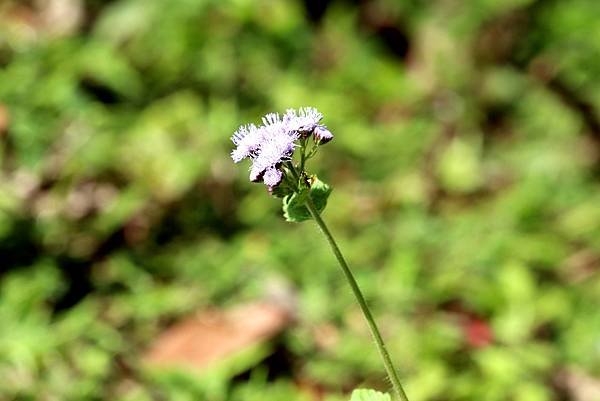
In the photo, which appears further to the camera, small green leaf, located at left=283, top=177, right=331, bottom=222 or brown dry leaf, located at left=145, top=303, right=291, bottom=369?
brown dry leaf, located at left=145, top=303, right=291, bottom=369

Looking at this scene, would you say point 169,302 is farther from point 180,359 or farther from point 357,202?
point 357,202

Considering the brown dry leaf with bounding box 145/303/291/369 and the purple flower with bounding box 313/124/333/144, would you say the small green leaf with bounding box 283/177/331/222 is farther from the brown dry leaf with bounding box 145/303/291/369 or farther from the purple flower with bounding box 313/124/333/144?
the brown dry leaf with bounding box 145/303/291/369

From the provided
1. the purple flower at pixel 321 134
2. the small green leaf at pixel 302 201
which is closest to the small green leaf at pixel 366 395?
the small green leaf at pixel 302 201

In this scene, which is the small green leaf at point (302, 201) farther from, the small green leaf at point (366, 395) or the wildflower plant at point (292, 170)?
the small green leaf at point (366, 395)

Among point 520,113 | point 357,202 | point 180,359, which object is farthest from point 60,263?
point 520,113

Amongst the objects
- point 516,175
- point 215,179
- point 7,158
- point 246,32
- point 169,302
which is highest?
point 246,32

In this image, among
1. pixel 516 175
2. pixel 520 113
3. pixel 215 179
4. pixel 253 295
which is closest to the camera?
pixel 253 295

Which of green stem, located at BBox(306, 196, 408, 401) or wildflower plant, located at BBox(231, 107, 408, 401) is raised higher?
wildflower plant, located at BBox(231, 107, 408, 401)

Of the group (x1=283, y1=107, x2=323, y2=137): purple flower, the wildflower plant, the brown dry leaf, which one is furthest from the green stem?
the brown dry leaf
